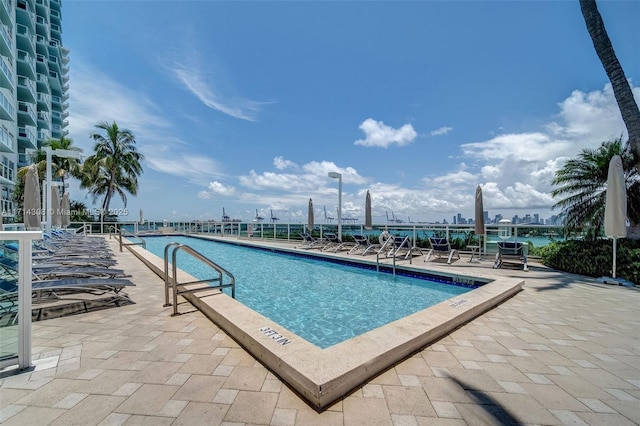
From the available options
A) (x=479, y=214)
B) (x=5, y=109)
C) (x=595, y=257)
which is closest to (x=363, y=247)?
(x=479, y=214)

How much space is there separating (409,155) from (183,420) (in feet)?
58.1

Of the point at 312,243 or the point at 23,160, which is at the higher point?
the point at 23,160

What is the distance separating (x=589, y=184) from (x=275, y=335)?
28.6 feet

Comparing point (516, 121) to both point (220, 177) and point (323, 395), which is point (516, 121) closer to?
point (323, 395)

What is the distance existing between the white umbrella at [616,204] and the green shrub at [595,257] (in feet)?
2.86

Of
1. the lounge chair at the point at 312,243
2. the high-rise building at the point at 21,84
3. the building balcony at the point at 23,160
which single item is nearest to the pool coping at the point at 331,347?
the lounge chair at the point at 312,243

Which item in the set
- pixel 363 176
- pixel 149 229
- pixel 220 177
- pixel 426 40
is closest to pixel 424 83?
pixel 426 40

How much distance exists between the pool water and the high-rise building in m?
18.7

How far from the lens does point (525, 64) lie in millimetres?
8742

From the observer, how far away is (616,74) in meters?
6.16

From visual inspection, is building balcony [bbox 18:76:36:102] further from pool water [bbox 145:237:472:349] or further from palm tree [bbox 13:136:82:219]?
pool water [bbox 145:237:472:349]

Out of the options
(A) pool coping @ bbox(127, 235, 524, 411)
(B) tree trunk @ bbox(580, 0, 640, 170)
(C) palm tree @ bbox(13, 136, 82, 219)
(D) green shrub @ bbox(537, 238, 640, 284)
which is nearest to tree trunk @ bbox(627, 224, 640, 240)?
(D) green shrub @ bbox(537, 238, 640, 284)

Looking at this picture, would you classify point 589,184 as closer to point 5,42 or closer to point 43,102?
point 5,42

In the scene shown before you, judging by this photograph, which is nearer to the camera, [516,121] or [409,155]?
[516,121]
